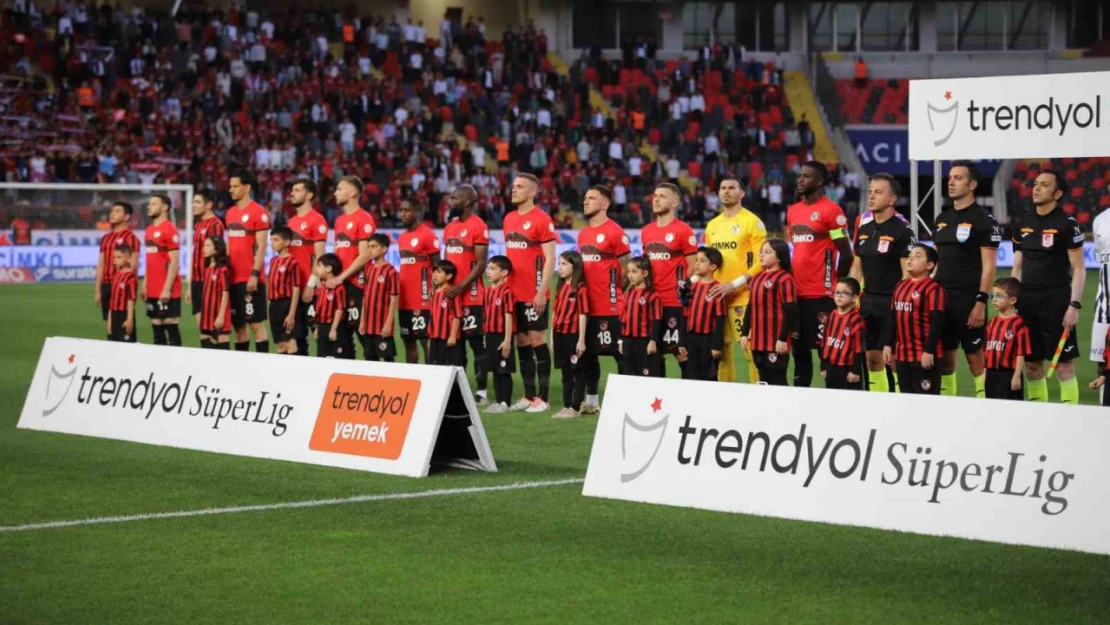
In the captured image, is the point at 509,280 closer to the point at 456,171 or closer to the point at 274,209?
the point at 274,209

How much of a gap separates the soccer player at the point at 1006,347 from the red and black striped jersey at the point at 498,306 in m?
4.12

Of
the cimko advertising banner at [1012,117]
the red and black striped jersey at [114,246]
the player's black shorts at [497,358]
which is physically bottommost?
the player's black shorts at [497,358]

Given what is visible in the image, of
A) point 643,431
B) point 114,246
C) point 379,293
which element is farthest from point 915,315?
point 114,246

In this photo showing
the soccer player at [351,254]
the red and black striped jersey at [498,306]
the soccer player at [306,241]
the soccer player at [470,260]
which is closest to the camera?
the red and black striped jersey at [498,306]

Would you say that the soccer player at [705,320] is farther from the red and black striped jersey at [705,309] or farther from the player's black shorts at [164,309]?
the player's black shorts at [164,309]

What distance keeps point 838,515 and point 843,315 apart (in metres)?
3.80

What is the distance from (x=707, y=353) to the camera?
12352 mm

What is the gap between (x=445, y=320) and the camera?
13617mm

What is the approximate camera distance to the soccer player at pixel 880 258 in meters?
11.3

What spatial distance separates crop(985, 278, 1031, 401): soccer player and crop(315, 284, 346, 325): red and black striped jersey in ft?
21.4

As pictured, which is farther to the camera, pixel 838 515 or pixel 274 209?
pixel 274 209

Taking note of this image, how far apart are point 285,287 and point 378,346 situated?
1547mm

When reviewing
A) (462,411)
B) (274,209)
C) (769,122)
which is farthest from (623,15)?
(462,411)

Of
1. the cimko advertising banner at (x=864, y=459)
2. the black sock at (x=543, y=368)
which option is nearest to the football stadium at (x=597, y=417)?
the cimko advertising banner at (x=864, y=459)
